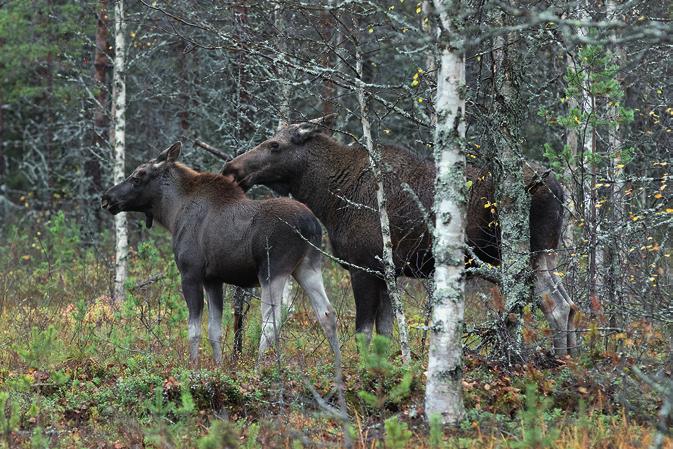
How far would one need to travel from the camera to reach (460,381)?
253 inches

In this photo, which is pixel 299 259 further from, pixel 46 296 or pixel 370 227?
pixel 46 296

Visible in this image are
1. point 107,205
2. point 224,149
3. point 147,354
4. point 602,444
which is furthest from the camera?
point 224,149

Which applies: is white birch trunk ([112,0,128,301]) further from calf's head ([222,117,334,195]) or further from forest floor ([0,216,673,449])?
calf's head ([222,117,334,195])

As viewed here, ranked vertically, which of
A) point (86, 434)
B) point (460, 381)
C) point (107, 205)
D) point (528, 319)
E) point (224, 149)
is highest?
point (224, 149)

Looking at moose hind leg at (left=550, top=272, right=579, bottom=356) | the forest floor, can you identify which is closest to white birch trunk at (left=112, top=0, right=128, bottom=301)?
the forest floor

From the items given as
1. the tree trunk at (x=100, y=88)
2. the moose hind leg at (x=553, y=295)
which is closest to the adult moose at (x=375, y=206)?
the moose hind leg at (x=553, y=295)

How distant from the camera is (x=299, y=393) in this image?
8062mm

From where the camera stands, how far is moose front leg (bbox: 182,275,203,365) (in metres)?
10.0

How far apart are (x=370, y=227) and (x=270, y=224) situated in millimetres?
1087

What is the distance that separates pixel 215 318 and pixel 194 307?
0.85 ft

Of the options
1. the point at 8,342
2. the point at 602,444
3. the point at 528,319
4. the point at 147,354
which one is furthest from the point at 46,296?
the point at 602,444

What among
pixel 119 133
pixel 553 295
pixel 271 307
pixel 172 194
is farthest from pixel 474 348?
pixel 119 133

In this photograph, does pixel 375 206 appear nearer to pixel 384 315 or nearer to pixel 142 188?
pixel 384 315

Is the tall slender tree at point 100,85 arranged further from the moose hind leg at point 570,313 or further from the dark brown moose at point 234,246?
the moose hind leg at point 570,313
